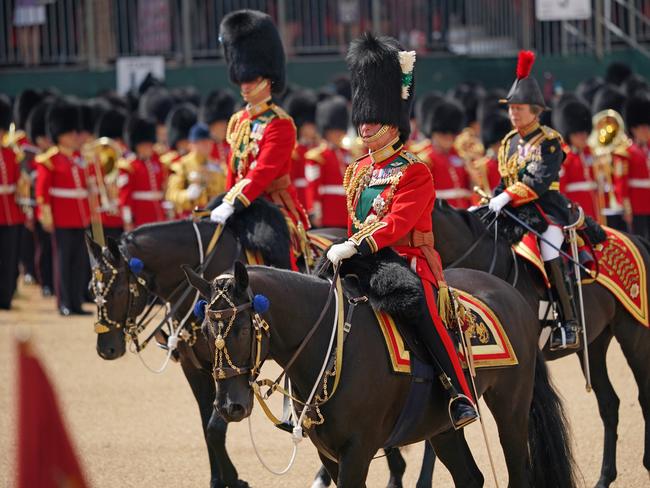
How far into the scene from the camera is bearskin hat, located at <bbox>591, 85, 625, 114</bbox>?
1329 cm

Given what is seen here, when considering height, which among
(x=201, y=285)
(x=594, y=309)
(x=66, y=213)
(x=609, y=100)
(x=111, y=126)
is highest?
(x=609, y=100)

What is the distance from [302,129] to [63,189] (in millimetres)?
2915

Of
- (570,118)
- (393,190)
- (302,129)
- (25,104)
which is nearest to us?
(393,190)

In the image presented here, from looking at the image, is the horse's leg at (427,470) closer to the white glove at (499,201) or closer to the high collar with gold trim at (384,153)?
the white glove at (499,201)

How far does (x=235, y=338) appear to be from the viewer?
381 centimetres

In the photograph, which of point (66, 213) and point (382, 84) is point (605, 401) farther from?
point (66, 213)

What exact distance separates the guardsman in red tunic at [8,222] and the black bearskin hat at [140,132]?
1.21 m

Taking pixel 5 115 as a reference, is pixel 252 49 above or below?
above

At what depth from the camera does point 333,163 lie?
38.8 ft

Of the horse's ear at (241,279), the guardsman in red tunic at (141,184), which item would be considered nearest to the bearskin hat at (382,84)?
the horse's ear at (241,279)

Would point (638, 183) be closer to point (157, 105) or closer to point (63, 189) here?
point (63, 189)

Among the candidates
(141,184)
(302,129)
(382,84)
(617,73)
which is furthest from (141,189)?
(382,84)

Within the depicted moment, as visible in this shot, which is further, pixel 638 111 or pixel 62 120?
pixel 638 111

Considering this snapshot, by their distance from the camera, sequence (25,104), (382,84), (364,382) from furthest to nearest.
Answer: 1. (25,104)
2. (382,84)
3. (364,382)
